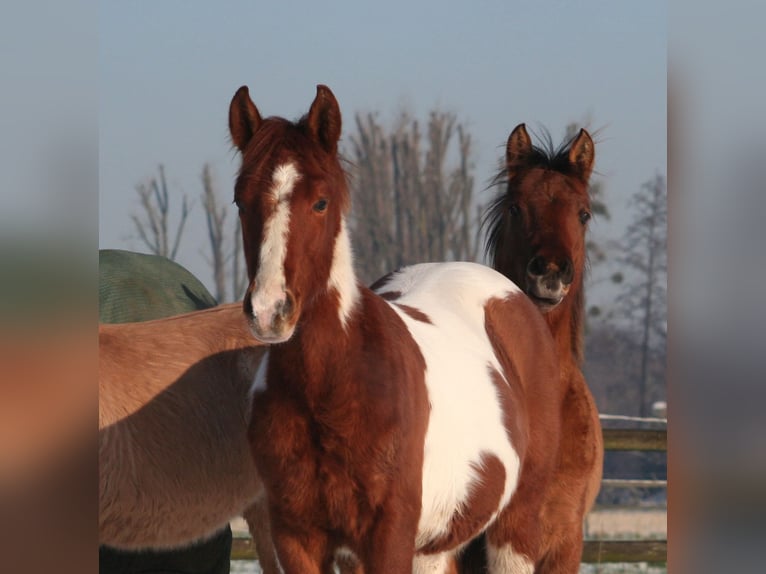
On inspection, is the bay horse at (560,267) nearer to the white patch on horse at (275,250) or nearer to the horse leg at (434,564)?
the horse leg at (434,564)

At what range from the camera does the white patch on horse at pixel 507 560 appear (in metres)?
4.54

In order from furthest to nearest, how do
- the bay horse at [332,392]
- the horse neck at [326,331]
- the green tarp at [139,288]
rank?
the green tarp at [139,288], the horse neck at [326,331], the bay horse at [332,392]

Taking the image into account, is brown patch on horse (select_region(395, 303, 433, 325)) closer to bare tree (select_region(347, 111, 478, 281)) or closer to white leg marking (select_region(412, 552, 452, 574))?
white leg marking (select_region(412, 552, 452, 574))

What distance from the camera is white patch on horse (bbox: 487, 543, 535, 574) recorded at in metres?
4.54

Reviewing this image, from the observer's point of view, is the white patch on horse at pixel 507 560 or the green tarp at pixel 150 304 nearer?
the white patch on horse at pixel 507 560

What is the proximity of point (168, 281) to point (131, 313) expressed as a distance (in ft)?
0.98

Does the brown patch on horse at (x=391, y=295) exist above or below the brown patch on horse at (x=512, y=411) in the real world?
above

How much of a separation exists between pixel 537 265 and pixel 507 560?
137 cm

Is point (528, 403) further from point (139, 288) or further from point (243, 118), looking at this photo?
point (139, 288)

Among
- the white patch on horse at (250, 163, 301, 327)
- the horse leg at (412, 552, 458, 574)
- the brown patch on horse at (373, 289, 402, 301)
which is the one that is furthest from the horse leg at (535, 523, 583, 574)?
the white patch on horse at (250, 163, 301, 327)

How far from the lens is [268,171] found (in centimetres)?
319

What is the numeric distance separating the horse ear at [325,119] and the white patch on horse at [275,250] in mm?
193

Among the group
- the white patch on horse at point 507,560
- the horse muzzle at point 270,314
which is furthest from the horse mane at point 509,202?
the horse muzzle at point 270,314

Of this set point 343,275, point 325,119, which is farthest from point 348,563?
point 325,119
